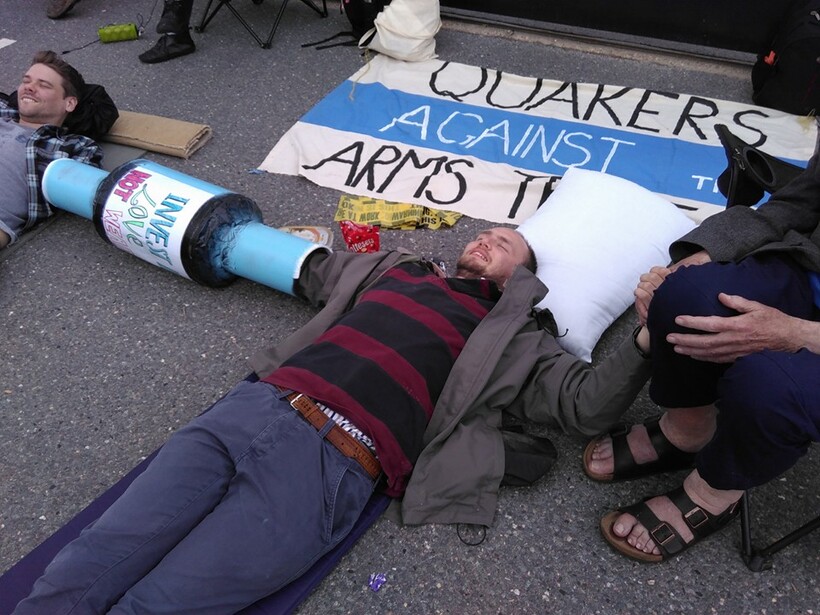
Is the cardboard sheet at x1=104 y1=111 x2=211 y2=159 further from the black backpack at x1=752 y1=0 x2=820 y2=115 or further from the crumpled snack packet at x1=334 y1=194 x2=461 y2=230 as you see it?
the black backpack at x1=752 y1=0 x2=820 y2=115

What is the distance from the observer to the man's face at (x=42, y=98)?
9.68ft

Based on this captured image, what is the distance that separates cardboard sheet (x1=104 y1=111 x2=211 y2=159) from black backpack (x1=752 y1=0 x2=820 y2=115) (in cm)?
287

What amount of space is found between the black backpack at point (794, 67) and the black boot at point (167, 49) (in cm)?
328

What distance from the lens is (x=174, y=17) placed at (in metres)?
3.97

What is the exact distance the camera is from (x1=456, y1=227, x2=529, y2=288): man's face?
2215 mm

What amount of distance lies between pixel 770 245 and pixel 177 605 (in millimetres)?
1534

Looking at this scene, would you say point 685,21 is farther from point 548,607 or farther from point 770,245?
point 548,607

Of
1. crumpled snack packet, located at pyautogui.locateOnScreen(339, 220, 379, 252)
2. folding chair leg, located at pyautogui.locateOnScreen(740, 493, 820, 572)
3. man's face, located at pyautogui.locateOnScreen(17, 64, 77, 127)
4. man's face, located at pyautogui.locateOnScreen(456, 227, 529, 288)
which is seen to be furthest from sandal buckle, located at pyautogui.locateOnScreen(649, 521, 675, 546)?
man's face, located at pyautogui.locateOnScreen(17, 64, 77, 127)

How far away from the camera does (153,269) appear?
2619 mm

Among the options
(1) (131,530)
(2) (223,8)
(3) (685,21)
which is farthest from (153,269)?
(3) (685,21)

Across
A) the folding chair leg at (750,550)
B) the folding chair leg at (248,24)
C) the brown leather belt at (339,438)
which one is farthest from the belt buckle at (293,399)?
the folding chair leg at (248,24)

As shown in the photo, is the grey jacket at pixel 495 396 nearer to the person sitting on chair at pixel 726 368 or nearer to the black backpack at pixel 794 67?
the person sitting on chair at pixel 726 368

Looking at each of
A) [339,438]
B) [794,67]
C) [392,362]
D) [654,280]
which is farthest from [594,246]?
[794,67]

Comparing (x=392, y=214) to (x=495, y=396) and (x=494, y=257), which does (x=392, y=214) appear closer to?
(x=494, y=257)
